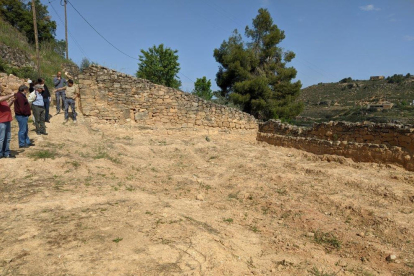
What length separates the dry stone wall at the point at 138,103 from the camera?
32.1 feet

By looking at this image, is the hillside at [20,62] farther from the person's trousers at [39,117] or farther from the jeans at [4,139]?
the jeans at [4,139]

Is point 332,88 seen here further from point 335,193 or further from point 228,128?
point 335,193

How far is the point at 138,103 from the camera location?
10.3 m

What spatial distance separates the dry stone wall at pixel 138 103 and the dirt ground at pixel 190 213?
1.50 metres

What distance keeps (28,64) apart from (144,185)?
1399 centimetres

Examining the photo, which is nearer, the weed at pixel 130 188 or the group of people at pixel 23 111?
the weed at pixel 130 188

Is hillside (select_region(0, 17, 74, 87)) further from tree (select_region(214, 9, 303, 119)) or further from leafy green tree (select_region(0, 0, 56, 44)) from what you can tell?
tree (select_region(214, 9, 303, 119))

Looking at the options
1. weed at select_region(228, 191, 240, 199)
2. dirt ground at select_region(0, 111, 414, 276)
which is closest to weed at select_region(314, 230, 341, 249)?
dirt ground at select_region(0, 111, 414, 276)

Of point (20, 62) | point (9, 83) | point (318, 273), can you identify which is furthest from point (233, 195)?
point (20, 62)

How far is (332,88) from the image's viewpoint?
1950 inches

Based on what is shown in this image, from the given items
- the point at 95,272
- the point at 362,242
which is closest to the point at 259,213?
the point at 362,242

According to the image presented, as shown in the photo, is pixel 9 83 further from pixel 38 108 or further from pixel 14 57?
pixel 14 57

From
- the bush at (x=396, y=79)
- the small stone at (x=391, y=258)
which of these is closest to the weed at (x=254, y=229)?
the small stone at (x=391, y=258)

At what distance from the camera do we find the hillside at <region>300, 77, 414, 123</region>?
31.1 metres
